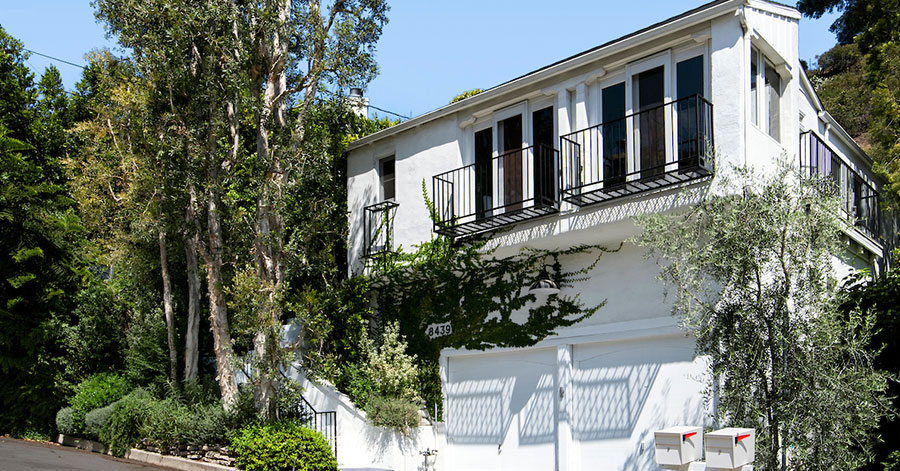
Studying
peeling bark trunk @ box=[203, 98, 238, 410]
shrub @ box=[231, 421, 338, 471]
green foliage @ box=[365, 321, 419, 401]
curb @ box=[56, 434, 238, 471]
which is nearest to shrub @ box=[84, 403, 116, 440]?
curb @ box=[56, 434, 238, 471]

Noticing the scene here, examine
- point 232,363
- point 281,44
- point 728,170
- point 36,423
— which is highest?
point 281,44

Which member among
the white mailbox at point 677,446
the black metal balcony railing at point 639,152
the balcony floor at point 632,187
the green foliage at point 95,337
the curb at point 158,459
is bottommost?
the curb at point 158,459

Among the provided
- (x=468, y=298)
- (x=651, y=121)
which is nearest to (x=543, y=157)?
(x=651, y=121)

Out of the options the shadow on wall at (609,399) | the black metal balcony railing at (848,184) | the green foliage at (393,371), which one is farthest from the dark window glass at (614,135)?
the green foliage at (393,371)

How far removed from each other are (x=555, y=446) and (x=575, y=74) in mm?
6139

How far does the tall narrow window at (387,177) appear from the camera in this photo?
17.3 metres

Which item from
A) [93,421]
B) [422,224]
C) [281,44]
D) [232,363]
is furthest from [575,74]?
[93,421]

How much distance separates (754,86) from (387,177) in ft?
25.7

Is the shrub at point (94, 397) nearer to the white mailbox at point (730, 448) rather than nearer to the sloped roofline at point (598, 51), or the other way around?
the sloped roofline at point (598, 51)

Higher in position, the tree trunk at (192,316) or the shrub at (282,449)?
the tree trunk at (192,316)

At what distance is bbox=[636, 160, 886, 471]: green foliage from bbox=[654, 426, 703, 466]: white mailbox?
0.63m

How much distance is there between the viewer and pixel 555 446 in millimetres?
13562

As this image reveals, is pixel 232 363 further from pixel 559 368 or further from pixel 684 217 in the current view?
pixel 684 217

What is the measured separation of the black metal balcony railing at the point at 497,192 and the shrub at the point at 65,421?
1013 cm
